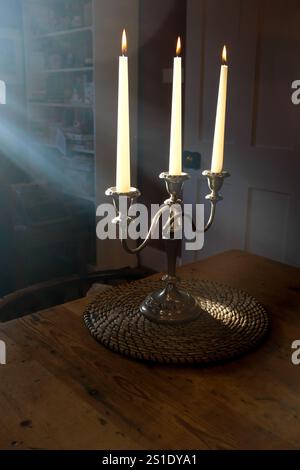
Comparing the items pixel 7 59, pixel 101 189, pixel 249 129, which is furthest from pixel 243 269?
pixel 7 59

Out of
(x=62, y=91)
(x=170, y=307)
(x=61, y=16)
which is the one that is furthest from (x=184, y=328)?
(x=61, y=16)

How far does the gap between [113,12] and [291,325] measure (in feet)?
8.21

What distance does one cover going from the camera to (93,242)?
3.33m

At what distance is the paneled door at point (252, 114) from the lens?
78.7 inches

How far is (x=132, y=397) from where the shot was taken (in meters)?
0.77

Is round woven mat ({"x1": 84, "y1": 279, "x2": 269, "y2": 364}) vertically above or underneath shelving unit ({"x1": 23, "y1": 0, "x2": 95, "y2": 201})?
underneath

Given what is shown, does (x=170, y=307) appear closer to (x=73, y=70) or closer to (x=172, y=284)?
(x=172, y=284)

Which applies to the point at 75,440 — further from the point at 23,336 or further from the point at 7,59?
the point at 7,59

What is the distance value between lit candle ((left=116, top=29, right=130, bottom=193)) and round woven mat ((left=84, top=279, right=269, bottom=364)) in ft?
1.04
